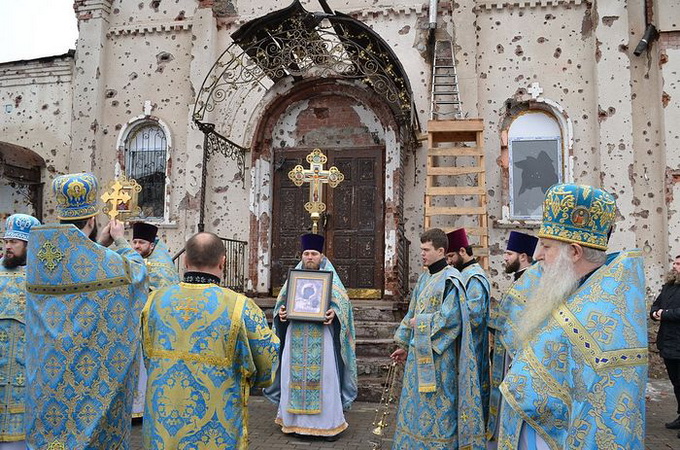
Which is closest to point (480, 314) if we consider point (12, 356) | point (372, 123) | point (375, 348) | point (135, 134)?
point (12, 356)

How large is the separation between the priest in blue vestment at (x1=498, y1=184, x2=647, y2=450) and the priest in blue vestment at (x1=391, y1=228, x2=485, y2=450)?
78.1 inches

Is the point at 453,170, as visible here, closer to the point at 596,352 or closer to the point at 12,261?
the point at 12,261

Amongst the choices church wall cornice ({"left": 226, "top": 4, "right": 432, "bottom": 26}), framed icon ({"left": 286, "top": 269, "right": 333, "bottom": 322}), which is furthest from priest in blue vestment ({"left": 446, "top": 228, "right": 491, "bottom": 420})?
church wall cornice ({"left": 226, "top": 4, "right": 432, "bottom": 26})

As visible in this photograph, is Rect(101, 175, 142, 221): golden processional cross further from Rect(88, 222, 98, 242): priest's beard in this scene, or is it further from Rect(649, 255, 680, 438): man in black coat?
Rect(649, 255, 680, 438): man in black coat

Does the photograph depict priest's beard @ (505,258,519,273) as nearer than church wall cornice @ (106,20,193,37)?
Yes

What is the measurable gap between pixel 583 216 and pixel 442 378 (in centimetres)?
247

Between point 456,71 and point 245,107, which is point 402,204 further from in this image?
point 245,107

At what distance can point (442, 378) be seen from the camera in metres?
4.61

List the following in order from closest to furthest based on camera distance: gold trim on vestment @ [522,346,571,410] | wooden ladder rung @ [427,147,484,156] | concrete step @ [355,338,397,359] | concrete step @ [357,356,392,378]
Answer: gold trim on vestment @ [522,346,571,410] → concrete step @ [357,356,392,378] → concrete step @ [355,338,397,359] → wooden ladder rung @ [427,147,484,156]

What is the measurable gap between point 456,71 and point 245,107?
3.95m

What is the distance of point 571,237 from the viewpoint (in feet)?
8.18

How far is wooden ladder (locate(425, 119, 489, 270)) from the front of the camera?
8.60 metres

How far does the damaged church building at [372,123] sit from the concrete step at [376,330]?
0.02m

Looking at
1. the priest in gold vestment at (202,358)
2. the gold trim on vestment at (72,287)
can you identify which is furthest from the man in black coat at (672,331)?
the gold trim on vestment at (72,287)
